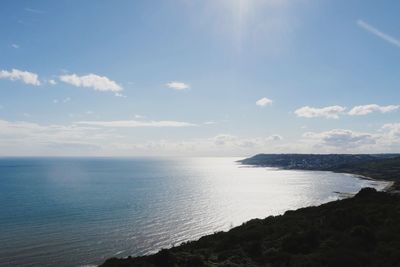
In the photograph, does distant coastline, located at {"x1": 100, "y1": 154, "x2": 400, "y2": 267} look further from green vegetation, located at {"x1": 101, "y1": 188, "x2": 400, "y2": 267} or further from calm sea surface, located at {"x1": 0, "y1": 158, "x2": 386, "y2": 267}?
calm sea surface, located at {"x1": 0, "y1": 158, "x2": 386, "y2": 267}

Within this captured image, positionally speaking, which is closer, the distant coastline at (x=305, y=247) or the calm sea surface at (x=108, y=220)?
the distant coastline at (x=305, y=247)

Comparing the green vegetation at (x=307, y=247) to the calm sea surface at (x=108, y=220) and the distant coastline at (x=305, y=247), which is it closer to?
the distant coastline at (x=305, y=247)

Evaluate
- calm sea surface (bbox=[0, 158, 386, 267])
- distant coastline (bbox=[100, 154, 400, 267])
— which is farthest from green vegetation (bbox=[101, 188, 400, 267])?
calm sea surface (bbox=[0, 158, 386, 267])

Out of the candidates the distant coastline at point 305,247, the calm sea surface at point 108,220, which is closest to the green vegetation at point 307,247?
the distant coastline at point 305,247

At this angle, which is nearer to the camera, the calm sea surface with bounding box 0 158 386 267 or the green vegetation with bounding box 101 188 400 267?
the green vegetation with bounding box 101 188 400 267

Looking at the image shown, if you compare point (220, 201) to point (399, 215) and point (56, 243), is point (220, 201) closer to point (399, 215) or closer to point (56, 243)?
point (56, 243)

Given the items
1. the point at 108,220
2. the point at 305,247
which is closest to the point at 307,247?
the point at 305,247

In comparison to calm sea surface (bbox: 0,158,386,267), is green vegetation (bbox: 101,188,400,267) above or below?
above

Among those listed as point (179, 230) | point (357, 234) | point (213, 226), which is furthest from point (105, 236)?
point (357, 234)

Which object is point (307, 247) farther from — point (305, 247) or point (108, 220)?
point (108, 220)
